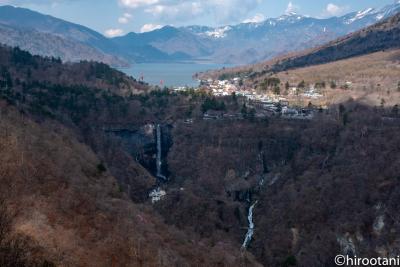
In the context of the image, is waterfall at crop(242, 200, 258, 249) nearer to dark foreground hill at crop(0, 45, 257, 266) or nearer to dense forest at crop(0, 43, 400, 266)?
dense forest at crop(0, 43, 400, 266)

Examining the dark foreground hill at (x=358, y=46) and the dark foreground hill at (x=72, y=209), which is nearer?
the dark foreground hill at (x=72, y=209)

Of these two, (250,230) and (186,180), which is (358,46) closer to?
(186,180)

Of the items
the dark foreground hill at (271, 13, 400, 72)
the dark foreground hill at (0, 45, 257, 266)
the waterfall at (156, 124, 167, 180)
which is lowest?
the waterfall at (156, 124, 167, 180)

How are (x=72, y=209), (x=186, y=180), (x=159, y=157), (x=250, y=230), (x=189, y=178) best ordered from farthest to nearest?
(x=159, y=157), (x=189, y=178), (x=186, y=180), (x=250, y=230), (x=72, y=209)

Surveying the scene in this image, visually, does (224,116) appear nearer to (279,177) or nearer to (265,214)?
(279,177)

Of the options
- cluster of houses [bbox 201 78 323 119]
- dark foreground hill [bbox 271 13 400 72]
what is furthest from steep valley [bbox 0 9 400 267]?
dark foreground hill [bbox 271 13 400 72]

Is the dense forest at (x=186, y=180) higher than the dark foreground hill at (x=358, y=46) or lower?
lower

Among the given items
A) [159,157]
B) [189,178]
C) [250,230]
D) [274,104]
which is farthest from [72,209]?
[274,104]

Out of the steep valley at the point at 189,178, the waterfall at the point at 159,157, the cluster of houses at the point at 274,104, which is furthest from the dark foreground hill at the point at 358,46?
the waterfall at the point at 159,157

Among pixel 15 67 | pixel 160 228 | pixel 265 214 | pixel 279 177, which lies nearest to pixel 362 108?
pixel 279 177

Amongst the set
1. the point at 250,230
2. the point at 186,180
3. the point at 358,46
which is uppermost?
the point at 358,46

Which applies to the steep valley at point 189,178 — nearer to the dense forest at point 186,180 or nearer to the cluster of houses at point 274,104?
the dense forest at point 186,180

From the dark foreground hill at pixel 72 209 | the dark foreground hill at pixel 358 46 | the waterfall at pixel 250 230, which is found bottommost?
the waterfall at pixel 250 230

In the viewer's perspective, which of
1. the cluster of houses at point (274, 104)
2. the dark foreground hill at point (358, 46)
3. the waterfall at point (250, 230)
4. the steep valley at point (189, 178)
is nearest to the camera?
the steep valley at point (189, 178)
